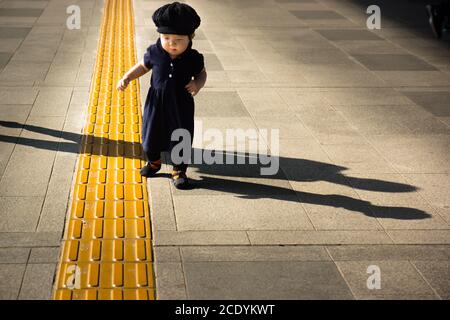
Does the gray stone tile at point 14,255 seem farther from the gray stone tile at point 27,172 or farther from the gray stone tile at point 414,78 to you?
the gray stone tile at point 414,78

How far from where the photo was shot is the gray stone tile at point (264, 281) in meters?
4.11

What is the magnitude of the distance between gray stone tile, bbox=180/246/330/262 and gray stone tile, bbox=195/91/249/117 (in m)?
3.06

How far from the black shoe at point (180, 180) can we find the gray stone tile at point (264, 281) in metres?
1.26

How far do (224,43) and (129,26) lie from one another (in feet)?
7.05

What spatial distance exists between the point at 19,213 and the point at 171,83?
61.0 inches

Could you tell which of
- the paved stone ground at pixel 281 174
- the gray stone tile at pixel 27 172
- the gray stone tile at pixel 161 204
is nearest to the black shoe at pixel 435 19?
the paved stone ground at pixel 281 174

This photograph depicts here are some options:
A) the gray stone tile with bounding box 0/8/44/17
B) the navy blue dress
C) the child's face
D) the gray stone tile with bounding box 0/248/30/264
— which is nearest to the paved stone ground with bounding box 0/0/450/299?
the gray stone tile with bounding box 0/248/30/264

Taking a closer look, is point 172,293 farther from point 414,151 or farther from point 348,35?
point 348,35

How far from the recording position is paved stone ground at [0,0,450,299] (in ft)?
14.3

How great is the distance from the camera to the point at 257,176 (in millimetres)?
5934

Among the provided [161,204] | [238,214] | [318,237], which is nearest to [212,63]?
[161,204]

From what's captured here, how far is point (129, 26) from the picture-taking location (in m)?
12.4

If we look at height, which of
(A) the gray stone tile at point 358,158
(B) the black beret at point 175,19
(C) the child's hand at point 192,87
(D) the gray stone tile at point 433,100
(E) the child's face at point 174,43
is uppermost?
(B) the black beret at point 175,19

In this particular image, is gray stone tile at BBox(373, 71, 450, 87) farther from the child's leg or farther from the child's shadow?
the child's leg
